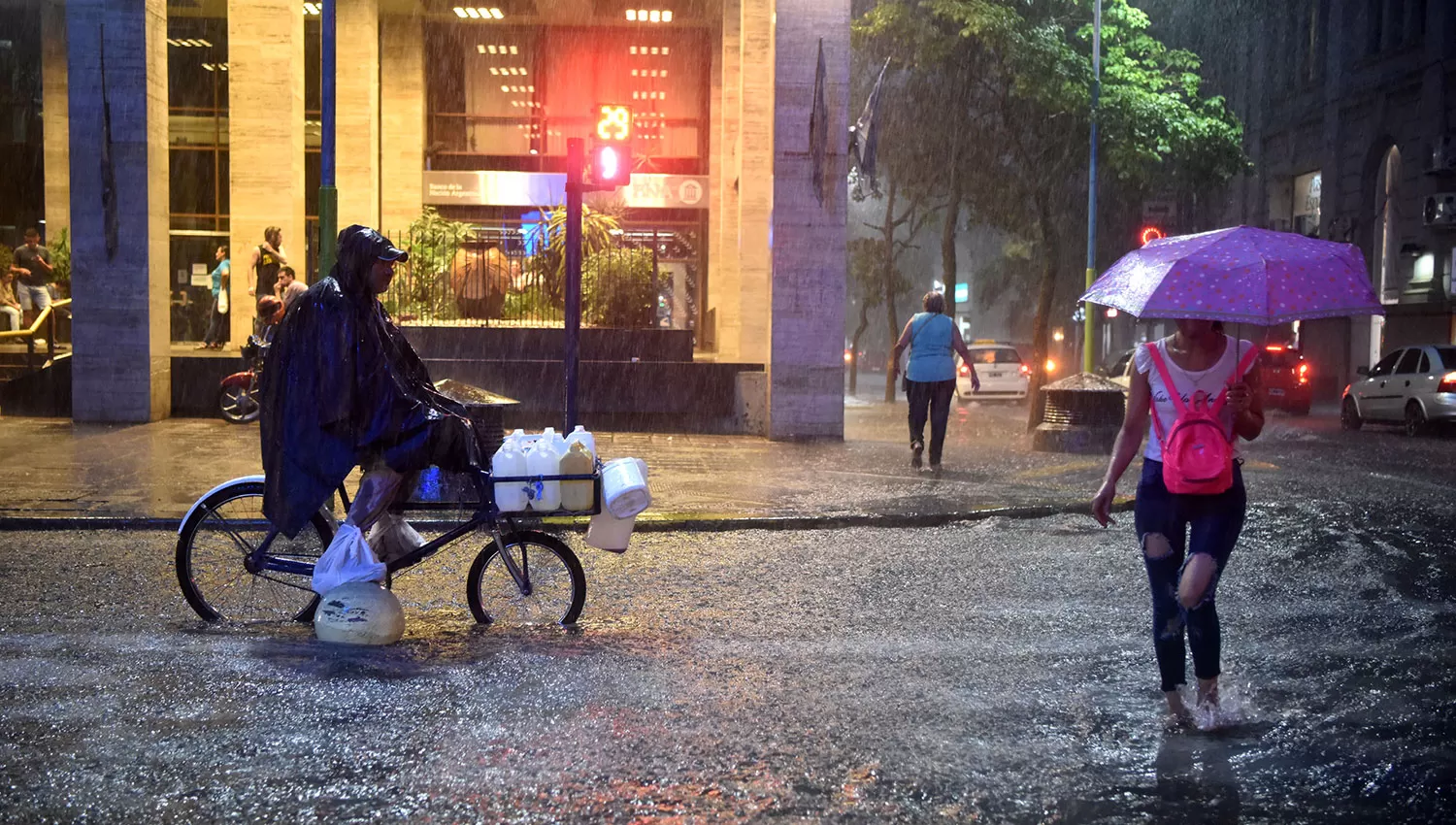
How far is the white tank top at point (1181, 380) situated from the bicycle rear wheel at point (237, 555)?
3722 millimetres

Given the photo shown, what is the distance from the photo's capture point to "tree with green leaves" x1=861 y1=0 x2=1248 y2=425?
1041 inches

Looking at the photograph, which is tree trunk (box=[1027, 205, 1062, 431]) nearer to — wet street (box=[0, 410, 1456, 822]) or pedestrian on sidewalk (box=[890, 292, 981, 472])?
pedestrian on sidewalk (box=[890, 292, 981, 472])

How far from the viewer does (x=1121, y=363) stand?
3475 cm

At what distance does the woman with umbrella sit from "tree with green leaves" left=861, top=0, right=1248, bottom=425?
20.4 m

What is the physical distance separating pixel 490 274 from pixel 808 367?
185 inches

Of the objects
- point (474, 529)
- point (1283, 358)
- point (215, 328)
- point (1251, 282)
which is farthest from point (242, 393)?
point (1283, 358)

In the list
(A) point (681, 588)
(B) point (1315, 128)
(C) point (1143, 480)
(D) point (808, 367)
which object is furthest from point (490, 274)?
(B) point (1315, 128)

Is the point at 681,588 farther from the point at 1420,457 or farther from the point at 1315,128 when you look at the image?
the point at 1315,128

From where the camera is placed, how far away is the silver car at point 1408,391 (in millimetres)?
23656

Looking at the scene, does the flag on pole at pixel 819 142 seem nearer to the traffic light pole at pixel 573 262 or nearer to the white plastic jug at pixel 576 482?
the traffic light pole at pixel 573 262

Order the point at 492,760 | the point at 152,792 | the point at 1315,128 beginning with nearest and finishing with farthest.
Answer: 1. the point at 152,792
2. the point at 492,760
3. the point at 1315,128

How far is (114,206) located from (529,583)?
13563mm

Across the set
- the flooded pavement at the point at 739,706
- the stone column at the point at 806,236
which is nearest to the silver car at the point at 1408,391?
the stone column at the point at 806,236

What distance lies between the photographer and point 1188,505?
211 inches
